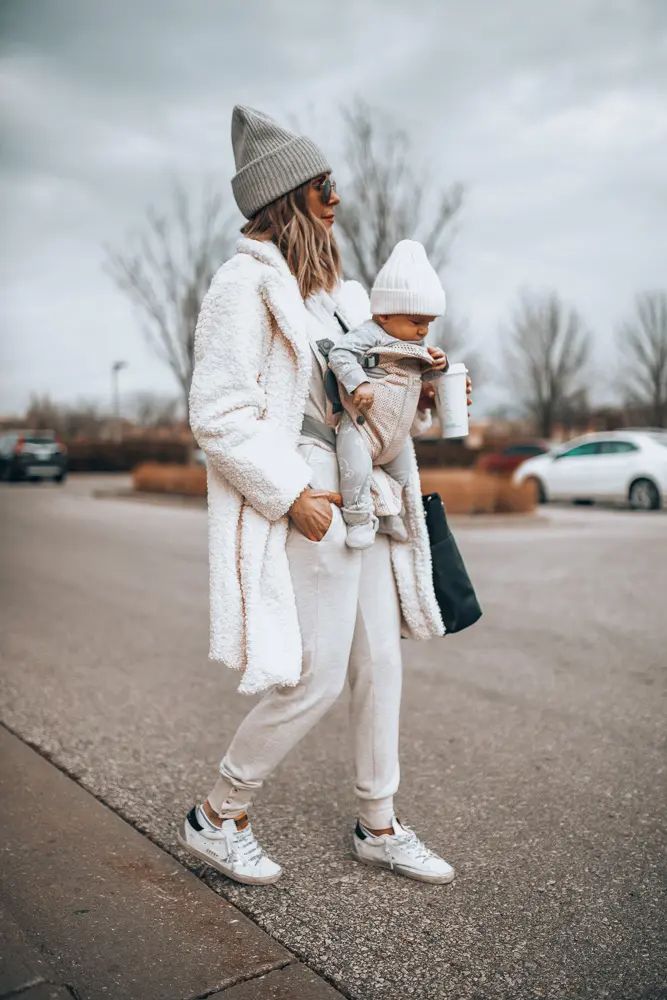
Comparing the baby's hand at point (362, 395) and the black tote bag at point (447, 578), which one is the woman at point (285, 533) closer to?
the black tote bag at point (447, 578)

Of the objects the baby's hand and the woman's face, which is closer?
the baby's hand

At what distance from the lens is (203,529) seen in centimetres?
1400

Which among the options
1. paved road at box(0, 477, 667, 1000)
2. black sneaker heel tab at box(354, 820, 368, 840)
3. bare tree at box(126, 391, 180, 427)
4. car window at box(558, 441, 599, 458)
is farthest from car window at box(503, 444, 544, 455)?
bare tree at box(126, 391, 180, 427)

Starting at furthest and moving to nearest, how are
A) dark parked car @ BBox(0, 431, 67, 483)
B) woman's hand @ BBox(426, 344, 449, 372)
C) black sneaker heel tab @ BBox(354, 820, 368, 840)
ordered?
dark parked car @ BBox(0, 431, 67, 483) < black sneaker heel tab @ BBox(354, 820, 368, 840) < woman's hand @ BBox(426, 344, 449, 372)

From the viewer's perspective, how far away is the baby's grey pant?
2.62 metres

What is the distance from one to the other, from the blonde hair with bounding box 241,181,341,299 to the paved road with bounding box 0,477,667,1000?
1721 mm

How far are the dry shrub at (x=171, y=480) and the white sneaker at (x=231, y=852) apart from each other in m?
16.8

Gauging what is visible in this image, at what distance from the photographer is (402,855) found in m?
2.82

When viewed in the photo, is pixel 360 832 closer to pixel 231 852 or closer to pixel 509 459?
pixel 231 852

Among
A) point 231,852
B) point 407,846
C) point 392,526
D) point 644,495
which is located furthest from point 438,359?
point 644,495

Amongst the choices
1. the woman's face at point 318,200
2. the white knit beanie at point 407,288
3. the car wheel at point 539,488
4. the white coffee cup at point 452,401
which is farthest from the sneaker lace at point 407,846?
the car wheel at point 539,488

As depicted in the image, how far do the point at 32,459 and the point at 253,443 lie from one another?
2736 cm

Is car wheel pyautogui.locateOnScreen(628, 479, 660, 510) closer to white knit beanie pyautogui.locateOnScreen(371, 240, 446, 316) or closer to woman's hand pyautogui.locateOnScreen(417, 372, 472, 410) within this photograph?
woman's hand pyautogui.locateOnScreen(417, 372, 472, 410)

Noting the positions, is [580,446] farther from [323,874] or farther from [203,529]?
[323,874]
